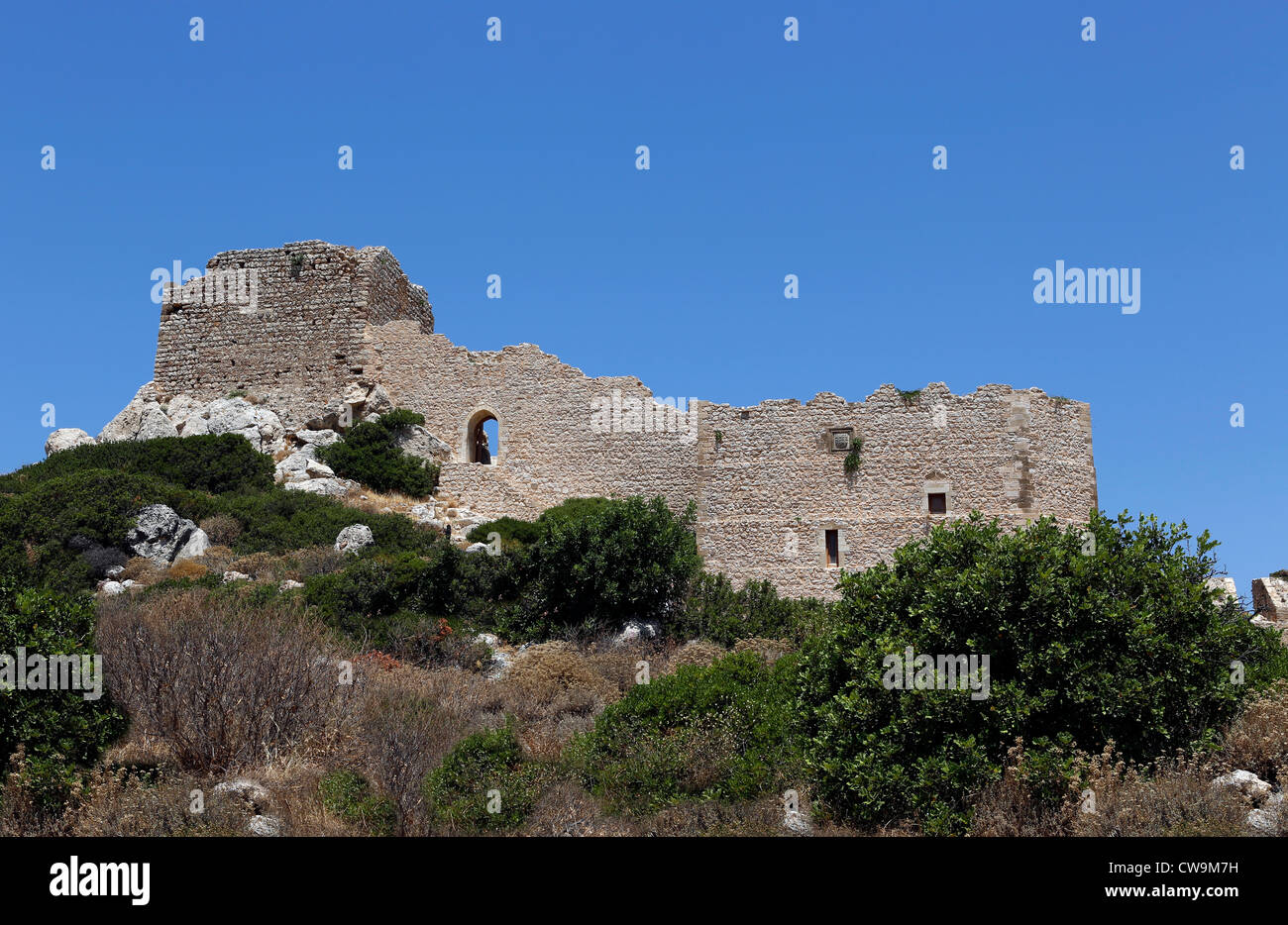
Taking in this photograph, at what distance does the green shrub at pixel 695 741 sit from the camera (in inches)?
482

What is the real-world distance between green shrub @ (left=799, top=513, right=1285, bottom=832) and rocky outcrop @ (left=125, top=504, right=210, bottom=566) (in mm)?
15944

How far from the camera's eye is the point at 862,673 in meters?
11.1

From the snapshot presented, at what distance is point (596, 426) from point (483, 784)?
609 inches

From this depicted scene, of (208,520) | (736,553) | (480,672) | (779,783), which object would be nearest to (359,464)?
(208,520)

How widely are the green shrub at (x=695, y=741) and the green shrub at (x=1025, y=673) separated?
1218mm

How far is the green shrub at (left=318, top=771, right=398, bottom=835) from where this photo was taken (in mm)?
11047

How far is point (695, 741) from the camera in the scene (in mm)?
12883

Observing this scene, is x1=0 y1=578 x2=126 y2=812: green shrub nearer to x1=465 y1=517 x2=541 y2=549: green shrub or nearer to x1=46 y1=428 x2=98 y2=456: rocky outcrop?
x1=465 y1=517 x2=541 y2=549: green shrub

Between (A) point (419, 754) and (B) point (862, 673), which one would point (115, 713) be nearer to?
(A) point (419, 754)

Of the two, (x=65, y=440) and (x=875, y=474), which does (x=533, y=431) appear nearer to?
(x=875, y=474)

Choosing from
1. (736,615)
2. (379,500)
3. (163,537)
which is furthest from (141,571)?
(736,615)

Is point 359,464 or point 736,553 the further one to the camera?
point 359,464

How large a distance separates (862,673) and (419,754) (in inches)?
178

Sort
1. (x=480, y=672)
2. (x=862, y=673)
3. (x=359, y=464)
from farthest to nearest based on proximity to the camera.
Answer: (x=359, y=464) < (x=480, y=672) < (x=862, y=673)
